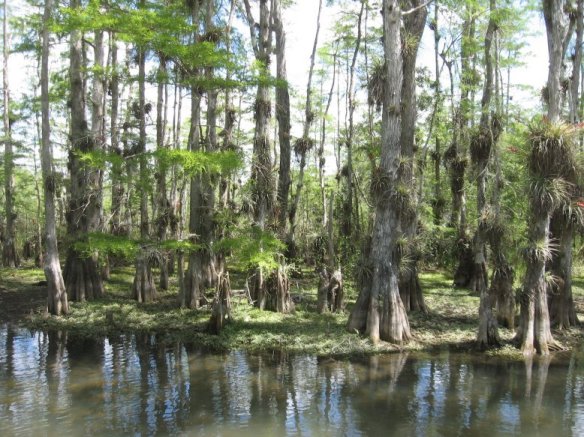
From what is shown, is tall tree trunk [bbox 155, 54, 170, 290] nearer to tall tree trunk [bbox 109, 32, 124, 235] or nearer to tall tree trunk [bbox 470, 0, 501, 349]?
tall tree trunk [bbox 109, 32, 124, 235]

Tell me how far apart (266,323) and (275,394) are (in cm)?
424

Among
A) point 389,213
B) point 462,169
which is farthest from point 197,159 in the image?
point 462,169

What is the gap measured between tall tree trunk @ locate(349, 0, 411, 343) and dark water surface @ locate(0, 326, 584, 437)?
40.3 inches

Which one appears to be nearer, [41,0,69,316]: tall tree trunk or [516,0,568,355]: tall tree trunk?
[516,0,568,355]: tall tree trunk

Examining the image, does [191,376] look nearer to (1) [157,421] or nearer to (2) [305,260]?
(1) [157,421]

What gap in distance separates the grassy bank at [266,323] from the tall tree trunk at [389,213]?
0.48m

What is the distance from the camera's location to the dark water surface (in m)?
7.22

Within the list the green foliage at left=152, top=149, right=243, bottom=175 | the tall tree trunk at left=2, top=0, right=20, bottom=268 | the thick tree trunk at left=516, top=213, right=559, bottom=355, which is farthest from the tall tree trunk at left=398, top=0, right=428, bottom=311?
the tall tree trunk at left=2, top=0, right=20, bottom=268

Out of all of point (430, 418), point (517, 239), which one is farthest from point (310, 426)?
point (517, 239)

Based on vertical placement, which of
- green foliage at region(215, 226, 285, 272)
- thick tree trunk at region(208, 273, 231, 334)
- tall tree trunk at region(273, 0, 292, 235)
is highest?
tall tree trunk at region(273, 0, 292, 235)

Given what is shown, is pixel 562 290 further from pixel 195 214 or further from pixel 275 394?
pixel 195 214

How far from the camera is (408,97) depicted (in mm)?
14297

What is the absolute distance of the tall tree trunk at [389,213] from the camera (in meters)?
11.4

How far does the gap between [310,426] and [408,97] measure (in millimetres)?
9940
